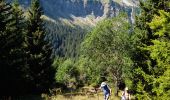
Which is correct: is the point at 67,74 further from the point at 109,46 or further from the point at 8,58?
the point at 8,58

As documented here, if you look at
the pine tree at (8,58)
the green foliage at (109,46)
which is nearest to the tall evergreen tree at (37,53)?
the green foliage at (109,46)

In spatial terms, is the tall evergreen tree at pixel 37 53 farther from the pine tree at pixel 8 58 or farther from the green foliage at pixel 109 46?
the pine tree at pixel 8 58

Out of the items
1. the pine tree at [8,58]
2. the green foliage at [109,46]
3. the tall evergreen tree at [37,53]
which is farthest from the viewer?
the green foliage at [109,46]

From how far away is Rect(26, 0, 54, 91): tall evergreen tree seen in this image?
50906mm

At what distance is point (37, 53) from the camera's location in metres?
52.5

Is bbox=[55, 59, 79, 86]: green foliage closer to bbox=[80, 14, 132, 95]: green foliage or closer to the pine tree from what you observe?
bbox=[80, 14, 132, 95]: green foliage

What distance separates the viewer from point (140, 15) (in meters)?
39.8

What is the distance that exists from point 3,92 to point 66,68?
8569cm

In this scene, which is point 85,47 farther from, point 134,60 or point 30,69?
point 134,60

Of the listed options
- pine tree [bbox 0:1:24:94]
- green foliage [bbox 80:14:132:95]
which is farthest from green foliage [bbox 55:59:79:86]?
pine tree [bbox 0:1:24:94]

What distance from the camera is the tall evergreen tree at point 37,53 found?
50906mm

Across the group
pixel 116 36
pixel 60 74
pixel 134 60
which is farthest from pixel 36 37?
pixel 60 74

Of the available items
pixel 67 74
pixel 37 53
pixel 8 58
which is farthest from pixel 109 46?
pixel 67 74

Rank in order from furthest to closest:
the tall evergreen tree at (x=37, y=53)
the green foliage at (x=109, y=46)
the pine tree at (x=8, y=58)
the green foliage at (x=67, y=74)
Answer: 1. the green foliage at (x=67, y=74)
2. the green foliage at (x=109, y=46)
3. the tall evergreen tree at (x=37, y=53)
4. the pine tree at (x=8, y=58)
